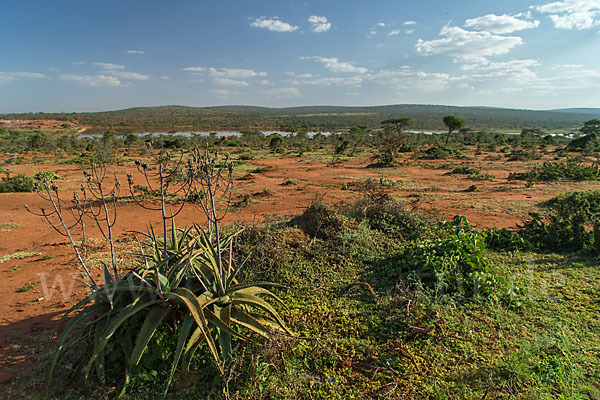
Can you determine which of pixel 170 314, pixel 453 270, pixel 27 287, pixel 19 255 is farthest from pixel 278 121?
pixel 170 314

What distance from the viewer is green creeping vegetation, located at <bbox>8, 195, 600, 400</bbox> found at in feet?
7.95

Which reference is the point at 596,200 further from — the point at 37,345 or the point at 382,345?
the point at 37,345

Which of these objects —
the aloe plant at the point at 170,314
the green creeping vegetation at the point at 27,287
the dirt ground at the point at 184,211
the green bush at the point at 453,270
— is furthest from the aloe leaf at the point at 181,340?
the green creeping vegetation at the point at 27,287

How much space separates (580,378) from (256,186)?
1066 centimetres

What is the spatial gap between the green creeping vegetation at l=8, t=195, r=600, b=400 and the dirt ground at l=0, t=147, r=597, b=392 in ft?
3.58

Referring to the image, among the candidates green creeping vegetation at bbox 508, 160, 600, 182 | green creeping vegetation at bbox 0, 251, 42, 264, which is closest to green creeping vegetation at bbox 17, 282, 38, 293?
green creeping vegetation at bbox 0, 251, 42, 264

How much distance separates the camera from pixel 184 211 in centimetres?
873

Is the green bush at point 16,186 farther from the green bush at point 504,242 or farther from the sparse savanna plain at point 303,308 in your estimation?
the green bush at point 504,242

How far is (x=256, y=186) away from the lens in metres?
12.3

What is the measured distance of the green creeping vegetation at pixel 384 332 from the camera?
2.42 meters

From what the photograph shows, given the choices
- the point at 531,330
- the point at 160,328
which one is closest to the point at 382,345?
the point at 531,330

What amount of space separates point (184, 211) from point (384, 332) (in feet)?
22.8

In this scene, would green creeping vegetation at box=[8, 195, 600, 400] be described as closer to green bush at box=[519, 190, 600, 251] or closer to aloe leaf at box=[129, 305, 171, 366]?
aloe leaf at box=[129, 305, 171, 366]

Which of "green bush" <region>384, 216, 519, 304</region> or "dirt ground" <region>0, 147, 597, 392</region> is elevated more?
"green bush" <region>384, 216, 519, 304</region>
